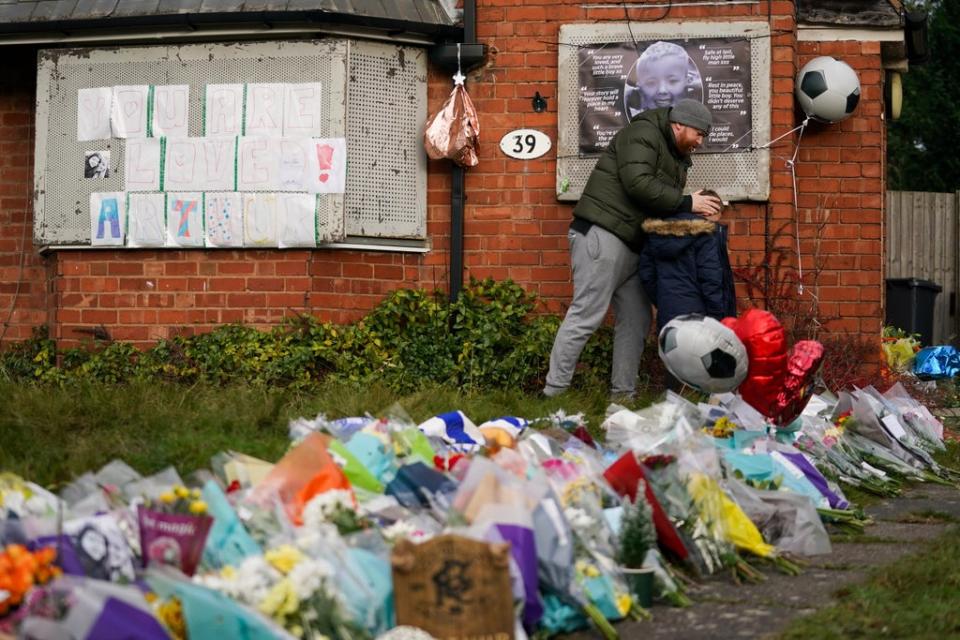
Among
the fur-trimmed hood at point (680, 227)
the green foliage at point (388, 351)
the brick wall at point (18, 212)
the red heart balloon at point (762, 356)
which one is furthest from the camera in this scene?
the brick wall at point (18, 212)

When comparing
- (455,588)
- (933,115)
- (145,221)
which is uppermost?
(933,115)

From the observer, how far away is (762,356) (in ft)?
20.8

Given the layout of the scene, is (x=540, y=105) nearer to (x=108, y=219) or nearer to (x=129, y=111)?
(x=129, y=111)

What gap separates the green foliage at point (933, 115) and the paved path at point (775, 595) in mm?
16499

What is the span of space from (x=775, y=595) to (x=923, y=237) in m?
12.5

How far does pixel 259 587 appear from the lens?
11.2 ft

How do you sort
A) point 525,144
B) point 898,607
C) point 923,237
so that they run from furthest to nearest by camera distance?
point 923,237 < point 525,144 < point 898,607

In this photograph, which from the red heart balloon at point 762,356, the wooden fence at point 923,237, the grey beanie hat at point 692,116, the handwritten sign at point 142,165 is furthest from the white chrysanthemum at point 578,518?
the wooden fence at point 923,237

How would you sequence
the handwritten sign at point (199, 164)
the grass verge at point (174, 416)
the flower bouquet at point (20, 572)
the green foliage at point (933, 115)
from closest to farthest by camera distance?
the flower bouquet at point (20, 572)
the grass verge at point (174, 416)
the handwritten sign at point (199, 164)
the green foliage at point (933, 115)

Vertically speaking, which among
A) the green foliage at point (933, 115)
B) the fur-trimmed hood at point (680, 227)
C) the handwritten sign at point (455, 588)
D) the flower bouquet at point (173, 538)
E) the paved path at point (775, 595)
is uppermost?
the green foliage at point (933, 115)

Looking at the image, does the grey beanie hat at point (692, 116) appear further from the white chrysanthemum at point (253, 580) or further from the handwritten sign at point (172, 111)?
the white chrysanthemum at point (253, 580)

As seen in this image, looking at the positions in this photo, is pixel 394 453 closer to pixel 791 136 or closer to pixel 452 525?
pixel 452 525

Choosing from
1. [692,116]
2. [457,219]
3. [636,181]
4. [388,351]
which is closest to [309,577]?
[636,181]

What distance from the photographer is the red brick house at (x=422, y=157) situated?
912 centimetres
